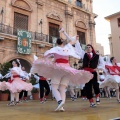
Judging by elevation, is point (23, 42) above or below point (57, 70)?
above

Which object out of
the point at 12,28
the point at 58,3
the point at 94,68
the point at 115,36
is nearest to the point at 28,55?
the point at 12,28

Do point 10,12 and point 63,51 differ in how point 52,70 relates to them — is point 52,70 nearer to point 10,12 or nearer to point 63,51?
point 63,51

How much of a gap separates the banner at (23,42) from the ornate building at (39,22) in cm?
31

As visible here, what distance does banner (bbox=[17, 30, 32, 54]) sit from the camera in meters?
15.7

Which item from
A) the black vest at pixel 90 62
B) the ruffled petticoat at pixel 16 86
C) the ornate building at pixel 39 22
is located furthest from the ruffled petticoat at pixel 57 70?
the ornate building at pixel 39 22

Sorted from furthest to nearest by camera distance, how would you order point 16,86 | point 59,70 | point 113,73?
point 113,73, point 16,86, point 59,70

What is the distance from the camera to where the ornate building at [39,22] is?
15422 millimetres

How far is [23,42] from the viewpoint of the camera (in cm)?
1583

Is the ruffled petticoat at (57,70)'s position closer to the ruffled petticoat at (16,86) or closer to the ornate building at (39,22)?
the ruffled petticoat at (16,86)

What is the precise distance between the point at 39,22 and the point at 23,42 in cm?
308

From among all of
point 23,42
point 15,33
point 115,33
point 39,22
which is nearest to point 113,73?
point 23,42

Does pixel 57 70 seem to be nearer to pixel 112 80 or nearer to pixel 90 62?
pixel 90 62

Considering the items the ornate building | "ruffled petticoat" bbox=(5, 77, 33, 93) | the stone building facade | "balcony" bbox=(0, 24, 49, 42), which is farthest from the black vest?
the stone building facade

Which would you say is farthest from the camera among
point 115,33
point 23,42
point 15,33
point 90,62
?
point 115,33
